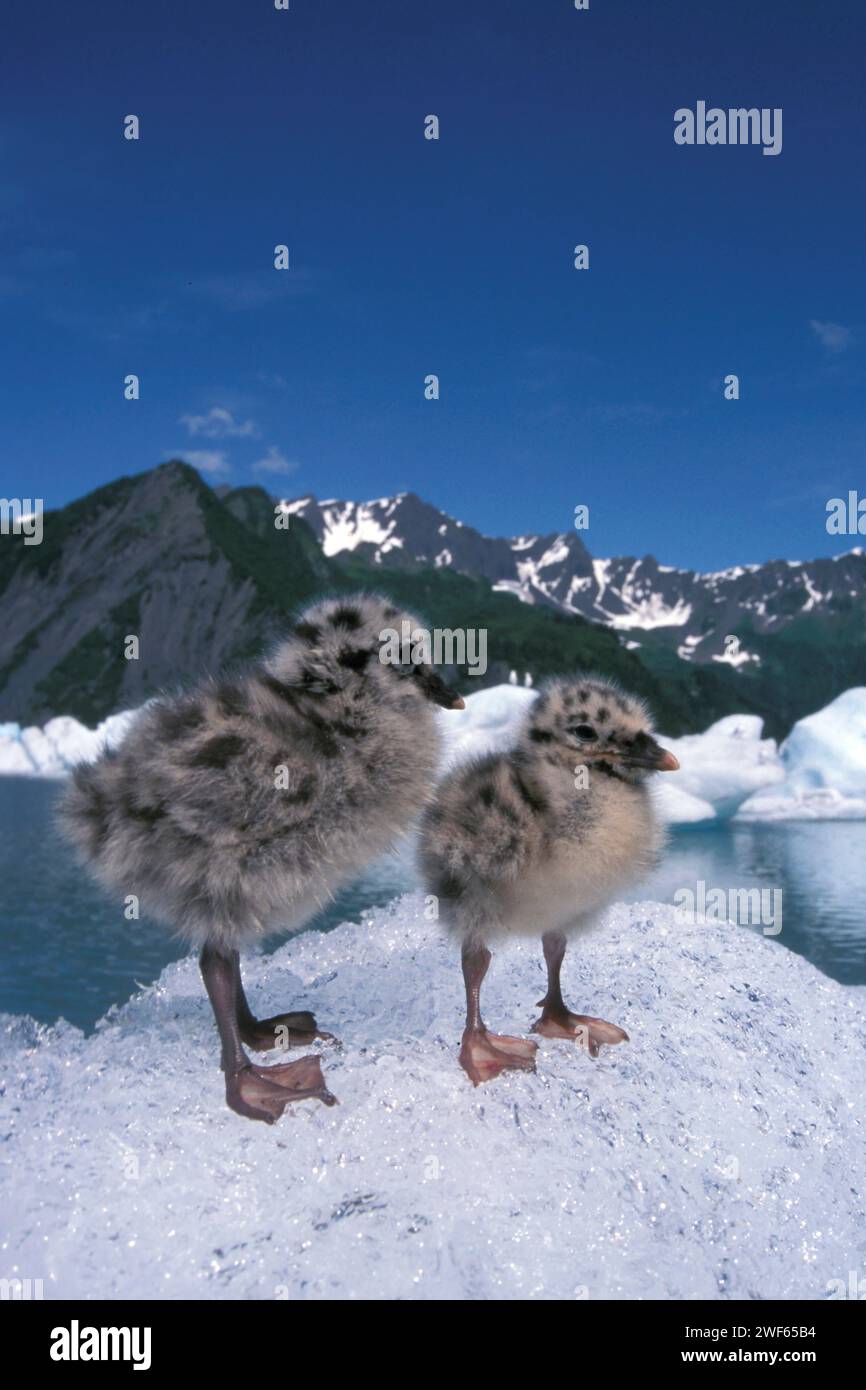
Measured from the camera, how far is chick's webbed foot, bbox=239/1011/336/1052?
364 centimetres

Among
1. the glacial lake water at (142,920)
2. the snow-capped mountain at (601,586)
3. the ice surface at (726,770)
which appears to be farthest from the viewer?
the snow-capped mountain at (601,586)

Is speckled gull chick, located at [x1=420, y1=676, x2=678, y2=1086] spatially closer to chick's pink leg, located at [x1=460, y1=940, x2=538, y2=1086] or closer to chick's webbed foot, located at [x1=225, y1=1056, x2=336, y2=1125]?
chick's pink leg, located at [x1=460, y1=940, x2=538, y2=1086]

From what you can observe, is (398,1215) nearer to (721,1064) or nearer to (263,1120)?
(263,1120)

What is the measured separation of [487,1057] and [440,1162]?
0.40 m

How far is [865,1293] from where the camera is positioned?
125 inches

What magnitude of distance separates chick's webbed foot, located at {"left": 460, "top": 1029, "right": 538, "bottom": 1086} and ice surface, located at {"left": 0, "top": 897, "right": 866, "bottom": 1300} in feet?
0.15

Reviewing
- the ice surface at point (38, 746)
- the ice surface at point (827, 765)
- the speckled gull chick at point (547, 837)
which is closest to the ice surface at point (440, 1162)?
the speckled gull chick at point (547, 837)

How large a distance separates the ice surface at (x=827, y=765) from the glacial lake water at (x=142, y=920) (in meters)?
0.98

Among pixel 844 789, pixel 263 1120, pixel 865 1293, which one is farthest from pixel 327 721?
pixel 844 789

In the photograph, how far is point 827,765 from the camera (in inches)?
1079

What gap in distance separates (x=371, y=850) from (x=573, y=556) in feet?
644

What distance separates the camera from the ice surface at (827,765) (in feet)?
88.9

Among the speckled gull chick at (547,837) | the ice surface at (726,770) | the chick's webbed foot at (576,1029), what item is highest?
the speckled gull chick at (547,837)

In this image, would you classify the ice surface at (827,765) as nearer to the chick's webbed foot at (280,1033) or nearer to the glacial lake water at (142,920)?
the glacial lake water at (142,920)
